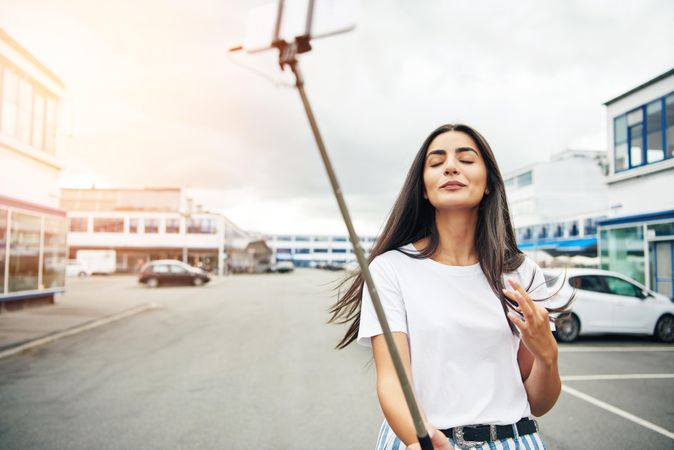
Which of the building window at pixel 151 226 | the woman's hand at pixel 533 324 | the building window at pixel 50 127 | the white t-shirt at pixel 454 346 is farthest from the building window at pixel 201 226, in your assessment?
the woman's hand at pixel 533 324

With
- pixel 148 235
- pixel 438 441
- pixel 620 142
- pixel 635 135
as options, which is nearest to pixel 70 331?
pixel 438 441

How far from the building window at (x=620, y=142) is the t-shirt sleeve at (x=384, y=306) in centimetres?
1981

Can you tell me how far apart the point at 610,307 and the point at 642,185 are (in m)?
9.06

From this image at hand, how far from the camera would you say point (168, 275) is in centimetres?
3091

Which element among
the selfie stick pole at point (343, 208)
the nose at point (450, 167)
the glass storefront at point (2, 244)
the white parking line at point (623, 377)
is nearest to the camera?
the selfie stick pole at point (343, 208)

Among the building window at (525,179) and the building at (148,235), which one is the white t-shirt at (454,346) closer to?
the building window at (525,179)

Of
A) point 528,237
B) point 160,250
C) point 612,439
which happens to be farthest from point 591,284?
point 160,250

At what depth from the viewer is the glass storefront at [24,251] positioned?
47.0 ft

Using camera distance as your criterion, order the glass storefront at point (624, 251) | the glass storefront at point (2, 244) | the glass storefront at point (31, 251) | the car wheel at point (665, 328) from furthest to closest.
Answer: the glass storefront at point (624, 251) < the glass storefront at point (31, 251) < the glass storefront at point (2, 244) < the car wheel at point (665, 328)

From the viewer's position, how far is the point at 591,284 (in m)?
10.2

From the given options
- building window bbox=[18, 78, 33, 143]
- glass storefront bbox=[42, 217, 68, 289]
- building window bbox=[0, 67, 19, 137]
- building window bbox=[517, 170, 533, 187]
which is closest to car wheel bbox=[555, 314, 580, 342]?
glass storefront bbox=[42, 217, 68, 289]

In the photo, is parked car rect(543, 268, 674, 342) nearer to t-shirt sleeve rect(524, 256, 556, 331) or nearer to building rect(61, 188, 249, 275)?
t-shirt sleeve rect(524, 256, 556, 331)

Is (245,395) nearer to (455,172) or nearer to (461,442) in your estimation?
(461,442)

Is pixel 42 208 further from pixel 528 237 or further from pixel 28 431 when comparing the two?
pixel 528 237
